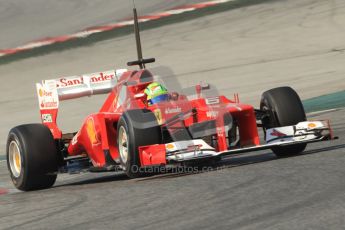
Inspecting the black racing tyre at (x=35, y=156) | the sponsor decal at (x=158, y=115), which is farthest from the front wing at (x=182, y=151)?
the black racing tyre at (x=35, y=156)

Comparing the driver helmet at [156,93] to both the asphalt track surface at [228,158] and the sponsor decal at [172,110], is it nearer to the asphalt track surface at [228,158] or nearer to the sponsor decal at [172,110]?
the sponsor decal at [172,110]

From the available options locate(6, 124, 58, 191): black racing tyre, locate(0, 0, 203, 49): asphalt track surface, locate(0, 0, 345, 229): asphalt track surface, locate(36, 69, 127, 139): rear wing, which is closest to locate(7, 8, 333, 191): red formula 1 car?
locate(6, 124, 58, 191): black racing tyre

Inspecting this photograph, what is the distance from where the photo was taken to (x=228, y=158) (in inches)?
460

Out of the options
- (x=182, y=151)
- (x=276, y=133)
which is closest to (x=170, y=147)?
(x=182, y=151)

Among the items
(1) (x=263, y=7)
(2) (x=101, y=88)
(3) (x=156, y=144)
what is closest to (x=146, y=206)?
(3) (x=156, y=144)

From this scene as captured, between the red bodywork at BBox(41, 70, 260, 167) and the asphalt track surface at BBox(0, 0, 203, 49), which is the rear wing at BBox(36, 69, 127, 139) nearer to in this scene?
the red bodywork at BBox(41, 70, 260, 167)

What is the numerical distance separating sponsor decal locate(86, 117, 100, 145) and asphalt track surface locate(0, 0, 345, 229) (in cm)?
50

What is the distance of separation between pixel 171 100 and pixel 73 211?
2.69 m

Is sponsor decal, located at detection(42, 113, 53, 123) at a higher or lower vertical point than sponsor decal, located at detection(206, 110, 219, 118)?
higher

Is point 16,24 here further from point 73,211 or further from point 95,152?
point 73,211

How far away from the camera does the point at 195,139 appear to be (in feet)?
32.4

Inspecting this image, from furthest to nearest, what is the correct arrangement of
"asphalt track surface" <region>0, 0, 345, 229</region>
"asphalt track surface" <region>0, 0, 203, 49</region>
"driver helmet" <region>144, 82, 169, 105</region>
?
"asphalt track surface" <region>0, 0, 203, 49</region>, "driver helmet" <region>144, 82, 169, 105</region>, "asphalt track surface" <region>0, 0, 345, 229</region>

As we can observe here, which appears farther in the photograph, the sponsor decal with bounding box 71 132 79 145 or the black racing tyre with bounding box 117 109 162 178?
the sponsor decal with bounding box 71 132 79 145

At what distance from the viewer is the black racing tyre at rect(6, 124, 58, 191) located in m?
10.5
